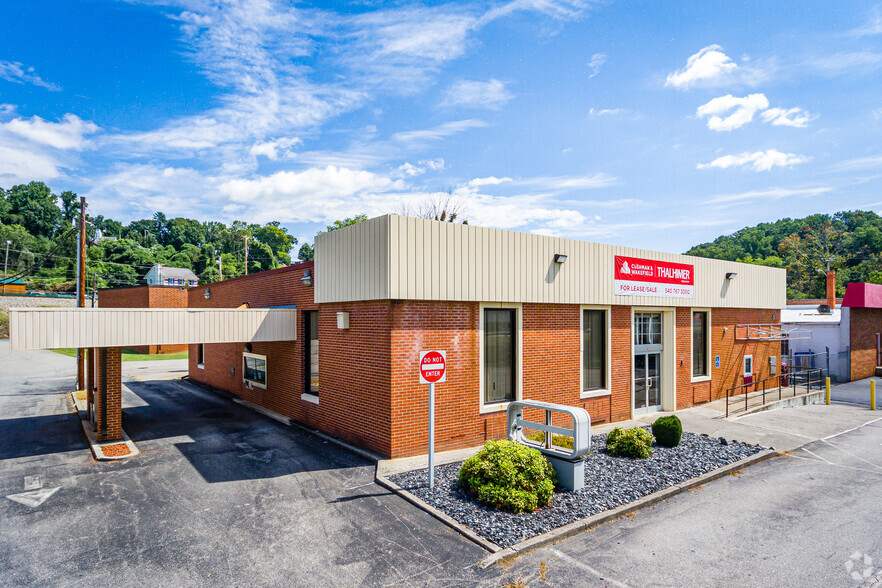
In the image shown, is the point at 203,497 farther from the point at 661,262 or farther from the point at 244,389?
the point at 661,262

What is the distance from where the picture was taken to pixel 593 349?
14.6m

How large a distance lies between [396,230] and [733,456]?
9.30 meters

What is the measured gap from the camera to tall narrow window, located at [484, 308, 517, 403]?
1212 cm

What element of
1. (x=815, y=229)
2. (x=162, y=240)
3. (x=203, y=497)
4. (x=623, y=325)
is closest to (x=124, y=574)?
(x=203, y=497)

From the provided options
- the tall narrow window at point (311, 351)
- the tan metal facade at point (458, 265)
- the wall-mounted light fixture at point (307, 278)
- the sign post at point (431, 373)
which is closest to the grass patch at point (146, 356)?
the tall narrow window at point (311, 351)

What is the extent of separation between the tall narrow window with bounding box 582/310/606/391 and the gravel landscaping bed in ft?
7.81

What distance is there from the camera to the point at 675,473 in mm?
9984

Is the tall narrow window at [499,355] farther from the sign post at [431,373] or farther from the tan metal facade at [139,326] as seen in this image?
the tan metal facade at [139,326]

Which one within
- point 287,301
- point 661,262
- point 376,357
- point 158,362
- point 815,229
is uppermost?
point 815,229

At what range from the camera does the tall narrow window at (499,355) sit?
1212cm

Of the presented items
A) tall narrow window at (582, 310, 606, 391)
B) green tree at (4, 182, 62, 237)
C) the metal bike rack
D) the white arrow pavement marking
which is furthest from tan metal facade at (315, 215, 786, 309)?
green tree at (4, 182, 62, 237)

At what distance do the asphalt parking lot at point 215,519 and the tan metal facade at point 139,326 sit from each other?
8.97ft

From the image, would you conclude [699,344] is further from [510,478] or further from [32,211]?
[32,211]

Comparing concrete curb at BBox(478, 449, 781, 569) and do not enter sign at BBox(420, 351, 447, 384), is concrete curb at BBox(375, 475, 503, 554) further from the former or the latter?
do not enter sign at BBox(420, 351, 447, 384)
